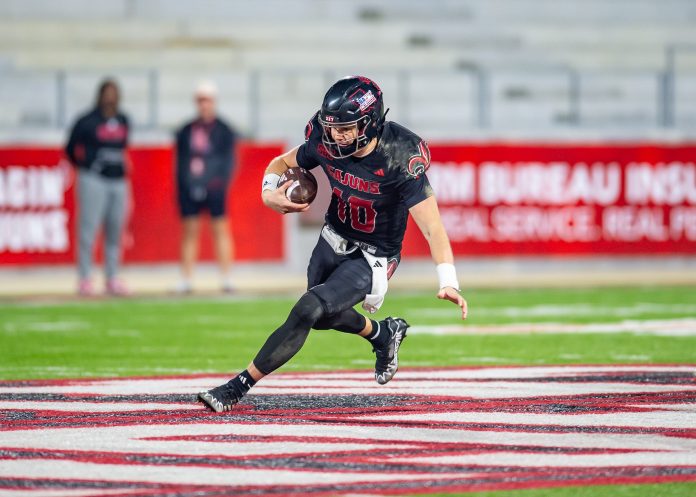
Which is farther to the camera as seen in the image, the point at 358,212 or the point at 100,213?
the point at 100,213

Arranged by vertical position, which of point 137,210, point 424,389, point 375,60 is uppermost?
point 375,60

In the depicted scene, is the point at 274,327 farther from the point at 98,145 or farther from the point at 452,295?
A: the point at 452,295

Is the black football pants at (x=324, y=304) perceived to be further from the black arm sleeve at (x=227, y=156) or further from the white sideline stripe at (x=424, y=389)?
the black arm sleeve at (x=227, y=156)

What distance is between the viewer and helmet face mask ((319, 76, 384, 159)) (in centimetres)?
670

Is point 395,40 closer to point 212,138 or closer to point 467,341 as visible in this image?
point 212,138

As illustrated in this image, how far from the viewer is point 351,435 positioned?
6074 mm

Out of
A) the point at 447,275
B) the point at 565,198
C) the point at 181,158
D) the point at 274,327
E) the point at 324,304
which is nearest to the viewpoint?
the point at 447,275

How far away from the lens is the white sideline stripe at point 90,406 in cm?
696

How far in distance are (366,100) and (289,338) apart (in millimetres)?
1159

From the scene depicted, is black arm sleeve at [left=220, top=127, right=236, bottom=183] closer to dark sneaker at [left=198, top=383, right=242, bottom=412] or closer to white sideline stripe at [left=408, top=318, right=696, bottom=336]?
white sideline stripe at [left=408, top=318, right=696, bottom=336]

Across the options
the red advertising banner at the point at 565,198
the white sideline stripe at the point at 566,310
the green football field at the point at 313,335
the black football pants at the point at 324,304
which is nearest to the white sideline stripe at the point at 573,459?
the black football pants at the point at 324,304

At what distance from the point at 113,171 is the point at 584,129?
280 inches

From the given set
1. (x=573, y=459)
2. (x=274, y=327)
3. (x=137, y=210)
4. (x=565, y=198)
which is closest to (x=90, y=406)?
(x=573, y=459)

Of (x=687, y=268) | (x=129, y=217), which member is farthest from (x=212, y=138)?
(x=687, y=268)
